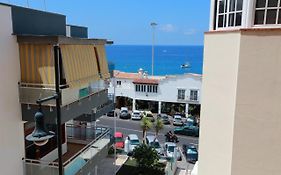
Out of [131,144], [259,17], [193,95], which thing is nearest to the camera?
[259,17]

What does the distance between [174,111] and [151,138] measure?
1334cm

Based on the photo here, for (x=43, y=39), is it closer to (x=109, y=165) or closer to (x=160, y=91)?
(x=109, y=165)

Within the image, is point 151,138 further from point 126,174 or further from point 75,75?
point 75,75

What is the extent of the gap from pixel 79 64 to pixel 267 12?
8.36 m

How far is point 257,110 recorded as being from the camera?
4.66 metres

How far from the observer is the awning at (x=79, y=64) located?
10696mm

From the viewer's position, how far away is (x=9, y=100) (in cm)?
1023

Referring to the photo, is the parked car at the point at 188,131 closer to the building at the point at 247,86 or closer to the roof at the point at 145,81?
the roof at the point at 145,81

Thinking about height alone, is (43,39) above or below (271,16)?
below

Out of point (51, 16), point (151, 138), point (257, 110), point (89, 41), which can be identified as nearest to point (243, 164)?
point (257, 110)

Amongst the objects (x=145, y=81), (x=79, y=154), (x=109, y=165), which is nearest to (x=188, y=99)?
(x=145, y=81)

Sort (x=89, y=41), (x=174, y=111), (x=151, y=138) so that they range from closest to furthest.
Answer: (x=89, y=41)
(x=151, y=138)
(x=174, y=111)

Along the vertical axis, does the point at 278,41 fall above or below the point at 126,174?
above

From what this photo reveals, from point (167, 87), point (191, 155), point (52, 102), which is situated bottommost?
point (191, 155)
